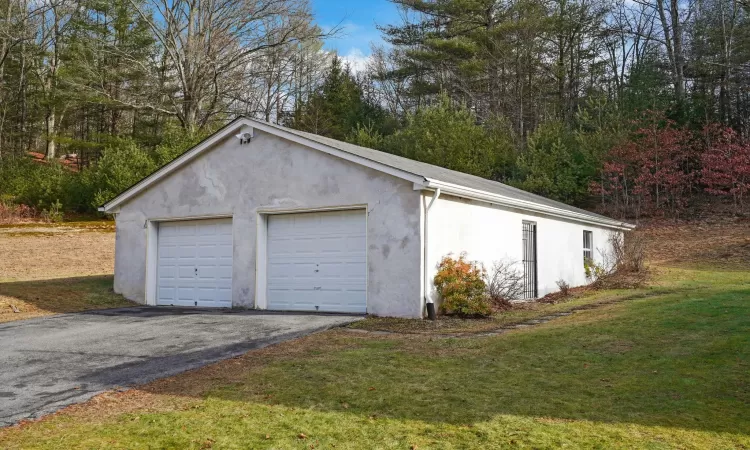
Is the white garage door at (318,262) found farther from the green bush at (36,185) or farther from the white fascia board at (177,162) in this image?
the green bush at (36,185)

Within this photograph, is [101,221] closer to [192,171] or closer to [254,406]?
[192,171]

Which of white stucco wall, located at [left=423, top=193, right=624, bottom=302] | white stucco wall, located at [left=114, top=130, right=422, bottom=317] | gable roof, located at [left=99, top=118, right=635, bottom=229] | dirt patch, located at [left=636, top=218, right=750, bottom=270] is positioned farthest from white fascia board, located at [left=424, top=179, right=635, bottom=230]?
dirt patch, located at [left=636, top=218, right=750, bottom=270]

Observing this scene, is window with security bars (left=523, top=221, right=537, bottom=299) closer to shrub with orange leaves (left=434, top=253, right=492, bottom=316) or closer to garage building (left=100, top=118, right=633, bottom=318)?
garage building (left=100, top=118, right=633, bottom=318)

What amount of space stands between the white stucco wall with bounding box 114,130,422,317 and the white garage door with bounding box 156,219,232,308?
379mm

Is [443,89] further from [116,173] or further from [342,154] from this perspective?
[342,154]

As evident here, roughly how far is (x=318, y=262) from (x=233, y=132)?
3.73 m

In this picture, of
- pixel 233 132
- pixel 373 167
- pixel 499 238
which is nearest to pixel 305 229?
pixel 373 167

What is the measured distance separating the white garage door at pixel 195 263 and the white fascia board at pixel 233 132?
3.91 ft

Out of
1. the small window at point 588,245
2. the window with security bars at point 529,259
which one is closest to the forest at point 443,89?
the small window at point 588,245

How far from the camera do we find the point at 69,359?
7.92m

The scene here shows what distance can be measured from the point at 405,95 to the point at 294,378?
104ft

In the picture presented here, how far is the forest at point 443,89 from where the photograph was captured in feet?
87.7

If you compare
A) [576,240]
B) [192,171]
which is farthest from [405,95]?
[192,171]

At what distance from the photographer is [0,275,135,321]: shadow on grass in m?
13.3
